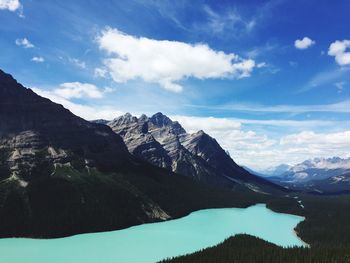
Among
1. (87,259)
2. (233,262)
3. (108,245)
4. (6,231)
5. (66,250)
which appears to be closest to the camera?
(233,262)

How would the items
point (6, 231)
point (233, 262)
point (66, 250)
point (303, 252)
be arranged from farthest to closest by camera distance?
point (6, 231) → point (66, 250) → point (303, 252) → point (233, 262)

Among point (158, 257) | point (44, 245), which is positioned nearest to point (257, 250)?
point (158, 257)

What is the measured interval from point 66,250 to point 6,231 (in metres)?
42.8

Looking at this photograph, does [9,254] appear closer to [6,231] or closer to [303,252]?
[6,231]

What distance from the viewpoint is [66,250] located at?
172875mm

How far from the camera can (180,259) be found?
139 m

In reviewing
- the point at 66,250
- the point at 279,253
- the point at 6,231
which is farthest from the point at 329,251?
the point at 6,231

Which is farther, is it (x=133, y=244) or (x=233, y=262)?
(x=133, y=244)

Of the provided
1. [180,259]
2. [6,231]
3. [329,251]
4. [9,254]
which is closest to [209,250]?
[180,259]

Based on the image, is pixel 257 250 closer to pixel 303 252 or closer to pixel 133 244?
pixel 303 252

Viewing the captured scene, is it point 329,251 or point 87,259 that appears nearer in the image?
point 329,251

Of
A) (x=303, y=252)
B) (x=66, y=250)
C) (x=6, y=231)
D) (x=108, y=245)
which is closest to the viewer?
(x=303, y=252)

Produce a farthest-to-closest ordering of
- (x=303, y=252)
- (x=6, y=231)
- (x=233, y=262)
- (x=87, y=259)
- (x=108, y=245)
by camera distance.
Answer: (x=6, y=231) < (x=108, y=245) < (x=87, y=259) < (x=303, y=252) < (x=233, y=262)

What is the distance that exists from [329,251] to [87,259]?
87.7 m
